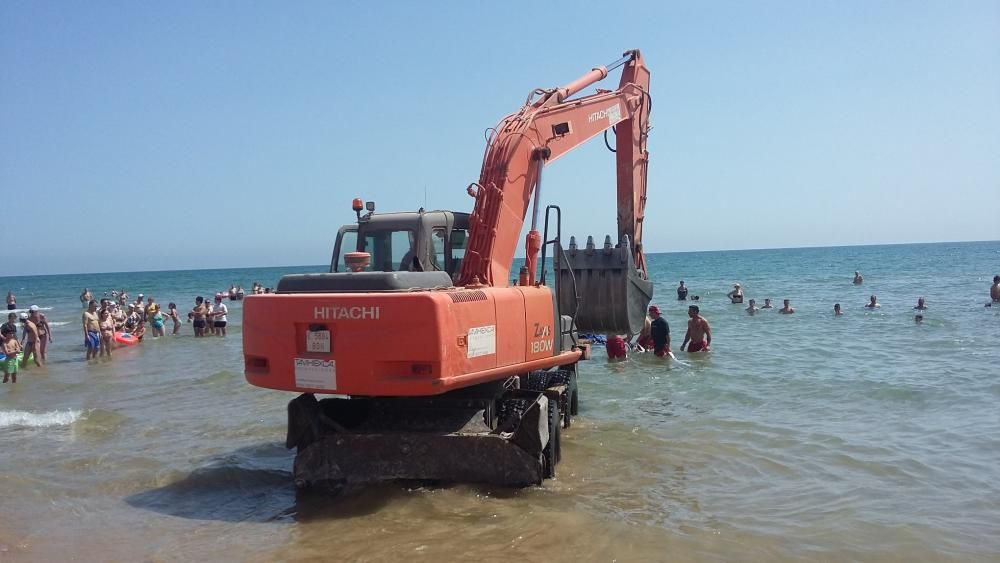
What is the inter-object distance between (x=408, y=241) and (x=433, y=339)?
1889 mm

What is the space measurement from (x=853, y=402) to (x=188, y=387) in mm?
11084

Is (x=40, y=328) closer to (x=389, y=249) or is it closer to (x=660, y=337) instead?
(x=660, y=337)

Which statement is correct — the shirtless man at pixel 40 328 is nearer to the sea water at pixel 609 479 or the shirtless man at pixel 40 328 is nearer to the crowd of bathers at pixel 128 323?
the crowd of bathers at pixel 128 323

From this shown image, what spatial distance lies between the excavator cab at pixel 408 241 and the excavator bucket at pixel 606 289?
2950mm

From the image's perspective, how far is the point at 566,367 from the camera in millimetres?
10609

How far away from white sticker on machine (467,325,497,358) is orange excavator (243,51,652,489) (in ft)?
0.05

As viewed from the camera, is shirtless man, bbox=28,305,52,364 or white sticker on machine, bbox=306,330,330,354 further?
shirtless man, bbox=28,305,52,364

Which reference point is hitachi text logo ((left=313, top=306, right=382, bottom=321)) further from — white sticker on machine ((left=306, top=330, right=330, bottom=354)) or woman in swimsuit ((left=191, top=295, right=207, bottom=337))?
woman in swimsuit ((left=191, top=295, right=207, bottom=337))

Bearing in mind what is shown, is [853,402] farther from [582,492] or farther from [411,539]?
[411,539]

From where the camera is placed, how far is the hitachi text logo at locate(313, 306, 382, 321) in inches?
230

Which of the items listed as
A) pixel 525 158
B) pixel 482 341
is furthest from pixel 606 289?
pixel 482 341

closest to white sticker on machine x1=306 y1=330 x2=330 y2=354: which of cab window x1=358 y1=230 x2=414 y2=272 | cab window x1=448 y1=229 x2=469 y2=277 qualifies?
cab window x1=358 y1=230 x2=414 y2=272

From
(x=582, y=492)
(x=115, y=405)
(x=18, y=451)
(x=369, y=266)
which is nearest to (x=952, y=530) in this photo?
(x=582, y=492)

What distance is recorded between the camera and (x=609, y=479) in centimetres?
729
